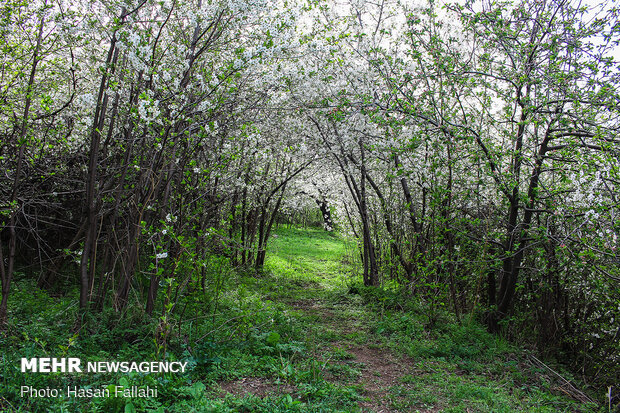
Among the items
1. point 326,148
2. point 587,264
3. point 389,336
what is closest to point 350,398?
point 389,336

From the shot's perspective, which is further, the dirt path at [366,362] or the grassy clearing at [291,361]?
the dirt path at [366,362]

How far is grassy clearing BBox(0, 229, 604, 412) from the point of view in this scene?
3074mm

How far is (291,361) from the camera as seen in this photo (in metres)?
4.09

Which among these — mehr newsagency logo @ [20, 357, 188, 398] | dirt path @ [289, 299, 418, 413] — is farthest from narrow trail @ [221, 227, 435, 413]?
mehr newsagency logo @ [20, 357, 188, 398]

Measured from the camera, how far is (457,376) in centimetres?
418

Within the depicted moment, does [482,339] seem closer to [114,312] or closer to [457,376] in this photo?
[457,376]

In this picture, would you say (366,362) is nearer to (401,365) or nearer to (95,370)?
(401,365)

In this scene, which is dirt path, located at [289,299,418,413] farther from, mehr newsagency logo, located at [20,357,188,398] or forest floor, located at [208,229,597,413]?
mehr newsagency logo, located at [20,357,188,398]

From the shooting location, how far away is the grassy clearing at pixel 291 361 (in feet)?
10.1

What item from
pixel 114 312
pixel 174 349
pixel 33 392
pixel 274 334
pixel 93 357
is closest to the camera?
pixel 33 392

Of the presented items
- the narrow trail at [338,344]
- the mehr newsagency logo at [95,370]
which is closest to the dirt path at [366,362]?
the narrow trail at [338,344]

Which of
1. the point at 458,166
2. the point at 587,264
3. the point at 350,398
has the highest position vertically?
the point at 458,166

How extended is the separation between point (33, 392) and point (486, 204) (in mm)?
5541

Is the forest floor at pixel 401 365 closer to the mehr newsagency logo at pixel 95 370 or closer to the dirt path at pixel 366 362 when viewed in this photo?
the dirt path at pixel 366 362
